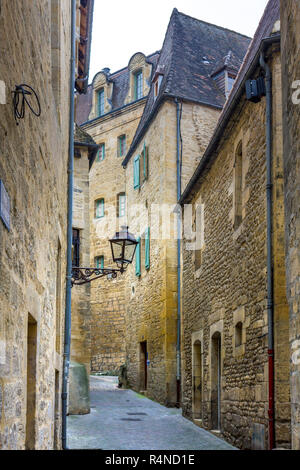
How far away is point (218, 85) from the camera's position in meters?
19.9

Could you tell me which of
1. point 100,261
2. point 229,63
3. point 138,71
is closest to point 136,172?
point 229,63

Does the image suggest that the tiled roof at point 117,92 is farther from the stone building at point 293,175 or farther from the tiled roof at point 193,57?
the stone building at point 293,175

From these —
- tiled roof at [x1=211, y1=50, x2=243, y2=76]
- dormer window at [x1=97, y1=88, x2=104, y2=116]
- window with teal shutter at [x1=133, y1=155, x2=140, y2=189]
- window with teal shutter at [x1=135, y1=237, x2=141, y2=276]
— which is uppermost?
dormer window at [x1=97, y1=88, x2=104, y2=116]

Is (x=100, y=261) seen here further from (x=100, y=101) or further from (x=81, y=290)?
(x=81, y=290)

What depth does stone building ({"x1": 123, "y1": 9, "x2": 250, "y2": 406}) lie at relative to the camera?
1731 centimetres

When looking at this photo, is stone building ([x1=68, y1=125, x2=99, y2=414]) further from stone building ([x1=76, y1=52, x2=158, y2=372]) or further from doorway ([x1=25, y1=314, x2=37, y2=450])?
stone building ([x1=76, y1=52, x2=158, y2=372])

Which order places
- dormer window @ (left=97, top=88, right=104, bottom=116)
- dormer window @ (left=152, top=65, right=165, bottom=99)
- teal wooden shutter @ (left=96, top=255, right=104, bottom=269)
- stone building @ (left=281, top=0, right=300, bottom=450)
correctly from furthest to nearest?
dormer window @ (left=97, top=88, right=104, bottom=116), teal wooden shutter @ (left=96, top=255, right=104, bottom=269), dormer window @ (left=152, top=65, right=165, bottom=99), stone building @ (left=281, top=0, right=300, bottom=450)

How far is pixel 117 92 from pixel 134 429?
19.7 metres

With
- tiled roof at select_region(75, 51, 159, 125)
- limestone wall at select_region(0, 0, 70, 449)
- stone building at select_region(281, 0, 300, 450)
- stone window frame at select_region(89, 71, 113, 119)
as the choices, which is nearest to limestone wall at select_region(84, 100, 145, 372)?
stone window frame at select_region(89, 71, 113, 119)

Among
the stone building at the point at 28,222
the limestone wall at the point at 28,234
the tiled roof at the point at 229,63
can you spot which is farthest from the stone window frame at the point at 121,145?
the limestone wall at the point at 28,234

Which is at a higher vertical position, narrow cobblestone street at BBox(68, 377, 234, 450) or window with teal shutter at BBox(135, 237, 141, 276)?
window with teal shutter at BBox(135, 237, 141, 276)

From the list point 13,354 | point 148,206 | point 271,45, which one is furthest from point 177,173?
point 13,354

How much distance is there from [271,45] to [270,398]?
4475mm

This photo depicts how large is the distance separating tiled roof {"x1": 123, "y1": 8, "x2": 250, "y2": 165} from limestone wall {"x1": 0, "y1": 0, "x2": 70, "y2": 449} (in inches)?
455
